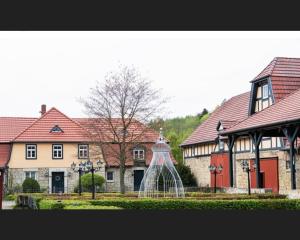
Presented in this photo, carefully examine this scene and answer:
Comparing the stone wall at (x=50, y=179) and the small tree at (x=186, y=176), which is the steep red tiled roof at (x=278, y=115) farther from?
the stone wall at (x=50, y=179)

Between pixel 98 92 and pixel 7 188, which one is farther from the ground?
pixel 98 92

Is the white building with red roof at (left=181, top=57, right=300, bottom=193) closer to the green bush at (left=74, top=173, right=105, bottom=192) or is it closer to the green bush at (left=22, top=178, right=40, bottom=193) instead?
the green bush at (left=74, top=173, right=105, bottom=192)

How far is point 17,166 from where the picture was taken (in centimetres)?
4484

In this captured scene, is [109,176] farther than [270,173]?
Yes

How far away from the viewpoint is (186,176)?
4497cm

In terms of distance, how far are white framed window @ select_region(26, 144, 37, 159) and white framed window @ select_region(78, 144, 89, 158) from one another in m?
3.28

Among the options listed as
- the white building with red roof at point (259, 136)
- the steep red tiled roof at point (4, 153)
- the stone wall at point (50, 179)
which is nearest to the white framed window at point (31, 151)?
the stone wall at point (50, 179)

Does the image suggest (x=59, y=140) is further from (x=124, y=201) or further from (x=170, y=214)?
(x=170, y=214)

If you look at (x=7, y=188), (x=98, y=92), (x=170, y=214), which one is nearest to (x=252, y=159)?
(x=98, y=92)

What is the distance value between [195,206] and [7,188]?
959 inches

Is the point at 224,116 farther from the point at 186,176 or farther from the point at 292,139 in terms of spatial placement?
the point at 292,139

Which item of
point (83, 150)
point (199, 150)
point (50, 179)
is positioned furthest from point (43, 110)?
point (199, 150)

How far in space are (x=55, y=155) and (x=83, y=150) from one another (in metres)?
2.13

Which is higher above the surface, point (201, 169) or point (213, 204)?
point (201, 169)
